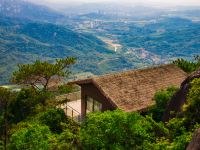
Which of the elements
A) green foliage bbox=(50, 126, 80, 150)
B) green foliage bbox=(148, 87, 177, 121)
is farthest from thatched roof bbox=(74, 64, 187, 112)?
green foliage bbox=(50, 126, 80, 150)

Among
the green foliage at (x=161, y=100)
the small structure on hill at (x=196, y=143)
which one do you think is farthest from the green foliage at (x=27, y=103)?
the small structure on hill at (x=196, y=143)

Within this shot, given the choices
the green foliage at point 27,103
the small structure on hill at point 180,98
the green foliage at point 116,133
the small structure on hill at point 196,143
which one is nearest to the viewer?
the small structure on hill at point 196,143

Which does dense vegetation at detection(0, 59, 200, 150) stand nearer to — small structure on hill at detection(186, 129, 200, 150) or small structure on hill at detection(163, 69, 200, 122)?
small structure on hill at detection(163, 69, 200, 122)

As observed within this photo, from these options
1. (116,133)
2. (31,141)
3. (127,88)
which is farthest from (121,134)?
(127,88)

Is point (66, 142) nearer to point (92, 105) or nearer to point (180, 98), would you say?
point (180, 98)

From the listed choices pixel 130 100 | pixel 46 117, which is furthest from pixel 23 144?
pixel 130 100

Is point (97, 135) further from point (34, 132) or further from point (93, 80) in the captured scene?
point (93, 80)

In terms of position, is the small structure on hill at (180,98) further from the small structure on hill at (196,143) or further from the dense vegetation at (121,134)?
the small structure on hill at (196,143)
